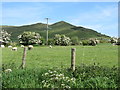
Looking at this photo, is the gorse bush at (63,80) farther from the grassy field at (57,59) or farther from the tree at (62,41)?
the tree at (62,41)

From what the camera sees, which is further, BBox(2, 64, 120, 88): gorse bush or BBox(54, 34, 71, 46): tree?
BBox(54, 34, 71, 46): tree

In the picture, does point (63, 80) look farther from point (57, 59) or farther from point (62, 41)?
point (62, 41)

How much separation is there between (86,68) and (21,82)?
11.3ft

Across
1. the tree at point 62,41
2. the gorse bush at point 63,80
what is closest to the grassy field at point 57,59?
the gorse bush at point 63,80

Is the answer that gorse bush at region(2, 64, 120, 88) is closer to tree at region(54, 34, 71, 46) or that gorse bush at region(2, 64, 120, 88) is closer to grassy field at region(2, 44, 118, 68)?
grassy field at region(2, 44, 118, 68)

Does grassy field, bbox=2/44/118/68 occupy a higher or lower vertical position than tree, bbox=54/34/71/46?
lower

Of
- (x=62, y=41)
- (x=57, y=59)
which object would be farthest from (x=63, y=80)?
(x=62, y=41)

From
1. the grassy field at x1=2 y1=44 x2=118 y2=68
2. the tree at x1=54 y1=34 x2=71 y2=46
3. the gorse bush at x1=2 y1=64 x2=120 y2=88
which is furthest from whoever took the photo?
the tree at x1=54 y1=34 x2=71 y2=46

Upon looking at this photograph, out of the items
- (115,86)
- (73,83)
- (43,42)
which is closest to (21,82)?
(73,83)

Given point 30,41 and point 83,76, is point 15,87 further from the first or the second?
point 30,41

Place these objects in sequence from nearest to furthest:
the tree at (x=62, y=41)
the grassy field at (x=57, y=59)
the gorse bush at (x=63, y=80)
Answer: the gorse bush at (x=63, y=80) < the grassy field at (x=57, y=59) < the tree at (x=62, y=41)

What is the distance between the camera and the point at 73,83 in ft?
31.6

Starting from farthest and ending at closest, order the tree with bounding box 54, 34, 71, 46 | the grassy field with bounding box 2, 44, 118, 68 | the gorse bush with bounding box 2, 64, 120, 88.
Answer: the tree with bounding box 54, 34, 71, 46, the grassy field with bounding box 2, 44, 118, 68, the gorse bush with bounding box 2, 64, 120, 88

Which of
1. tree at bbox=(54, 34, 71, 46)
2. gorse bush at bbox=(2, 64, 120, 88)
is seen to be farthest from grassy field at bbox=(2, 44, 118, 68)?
tree at bbox=(54, 34, 71, 46)
